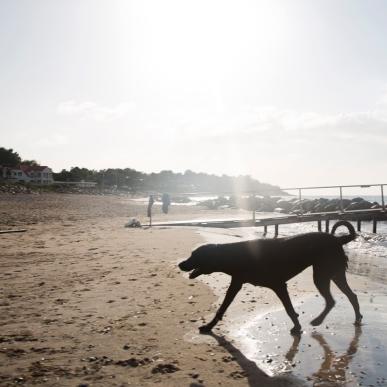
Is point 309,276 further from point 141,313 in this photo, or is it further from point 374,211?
point 374,211

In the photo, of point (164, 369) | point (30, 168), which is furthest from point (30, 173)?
point (164, 369)

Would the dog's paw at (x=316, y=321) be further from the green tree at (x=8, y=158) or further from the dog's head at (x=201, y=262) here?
the green tree at (x=8, y=158)

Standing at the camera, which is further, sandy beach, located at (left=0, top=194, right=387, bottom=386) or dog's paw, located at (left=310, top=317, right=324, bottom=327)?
dog's paw, located at (left=310, top=317, right=324, bottom=327)

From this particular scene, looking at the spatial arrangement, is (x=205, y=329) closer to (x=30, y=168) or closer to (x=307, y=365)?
(x=307, y=365)

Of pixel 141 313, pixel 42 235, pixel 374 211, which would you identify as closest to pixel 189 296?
pixel 141 313

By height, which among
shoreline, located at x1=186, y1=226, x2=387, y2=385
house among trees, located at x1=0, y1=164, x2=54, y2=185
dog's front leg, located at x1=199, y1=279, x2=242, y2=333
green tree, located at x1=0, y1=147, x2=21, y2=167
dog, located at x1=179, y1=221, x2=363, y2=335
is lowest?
shoreline, located at x1=186, y1=226, x2=387, y2=385

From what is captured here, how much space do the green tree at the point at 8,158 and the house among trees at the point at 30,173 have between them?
5.74 ft

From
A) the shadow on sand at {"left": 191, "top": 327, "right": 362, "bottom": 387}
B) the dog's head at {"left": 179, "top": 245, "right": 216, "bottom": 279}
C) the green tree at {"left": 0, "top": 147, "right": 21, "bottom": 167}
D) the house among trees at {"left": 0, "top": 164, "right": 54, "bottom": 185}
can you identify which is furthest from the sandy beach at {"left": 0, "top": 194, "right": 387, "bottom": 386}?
the green tree at {"left": 0, "top": 147, "right": 21, "bottom": 167}

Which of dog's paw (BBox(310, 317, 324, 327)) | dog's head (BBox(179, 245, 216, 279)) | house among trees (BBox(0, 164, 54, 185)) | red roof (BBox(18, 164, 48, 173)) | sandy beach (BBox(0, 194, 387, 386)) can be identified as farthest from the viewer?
red roof (BBox(18, 164, 48, 173))


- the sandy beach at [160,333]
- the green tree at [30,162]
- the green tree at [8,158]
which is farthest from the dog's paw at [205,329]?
the green tree at [30,162]

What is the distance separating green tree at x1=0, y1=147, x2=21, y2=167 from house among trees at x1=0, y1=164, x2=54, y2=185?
5.74 feet

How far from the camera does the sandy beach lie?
12.3ft

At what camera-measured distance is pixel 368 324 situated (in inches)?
207

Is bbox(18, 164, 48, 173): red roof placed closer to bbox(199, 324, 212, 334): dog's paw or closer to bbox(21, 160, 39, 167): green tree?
bbox(21, 160, 39, 167): green tree
